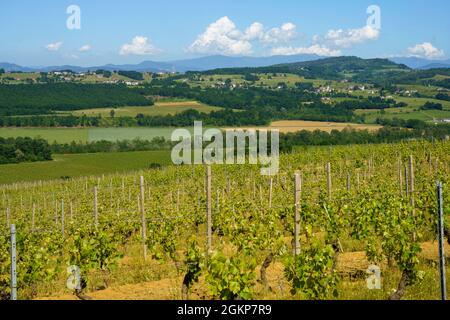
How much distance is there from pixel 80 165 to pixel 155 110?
1903 inches

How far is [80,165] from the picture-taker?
2154 inches

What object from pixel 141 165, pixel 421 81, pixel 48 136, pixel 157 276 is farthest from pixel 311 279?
pixel 421 81

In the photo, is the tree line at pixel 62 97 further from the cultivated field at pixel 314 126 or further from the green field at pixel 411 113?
the green field at pixel 411 113

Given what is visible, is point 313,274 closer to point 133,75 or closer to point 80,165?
point 80,165

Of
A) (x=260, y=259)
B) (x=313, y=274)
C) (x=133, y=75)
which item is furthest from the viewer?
(x=133, y=75)

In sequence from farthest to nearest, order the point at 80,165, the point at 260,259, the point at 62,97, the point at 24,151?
the point at 62,97 < the point at 24,151 < the point at 80,165 < the point at 260,259

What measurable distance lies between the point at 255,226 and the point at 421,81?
135 meters

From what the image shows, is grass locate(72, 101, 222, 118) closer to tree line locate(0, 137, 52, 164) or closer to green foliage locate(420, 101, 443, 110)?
tree line locate(0, 137, 52, 164)

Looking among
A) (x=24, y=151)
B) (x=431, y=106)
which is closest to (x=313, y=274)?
(x=24, y=151)

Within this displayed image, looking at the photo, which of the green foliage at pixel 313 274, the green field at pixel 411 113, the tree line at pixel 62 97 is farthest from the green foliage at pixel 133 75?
the green foliage at pixel 313 274

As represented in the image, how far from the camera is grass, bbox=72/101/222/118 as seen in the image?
9812cm

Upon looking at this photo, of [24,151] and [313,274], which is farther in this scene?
[24,151]

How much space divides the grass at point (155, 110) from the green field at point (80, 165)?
36.9m

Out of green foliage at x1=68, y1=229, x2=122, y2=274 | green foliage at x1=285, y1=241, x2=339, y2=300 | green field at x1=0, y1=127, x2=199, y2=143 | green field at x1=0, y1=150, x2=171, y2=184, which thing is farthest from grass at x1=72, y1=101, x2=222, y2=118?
green foliage at x1=285, y1=241, x2=339, y2=300
